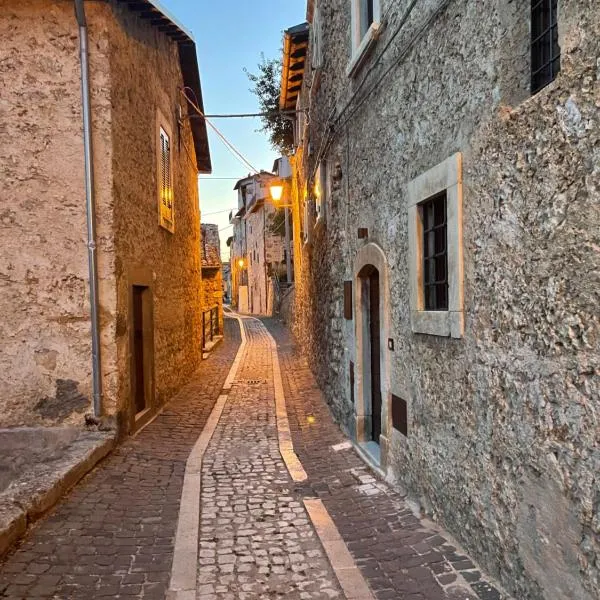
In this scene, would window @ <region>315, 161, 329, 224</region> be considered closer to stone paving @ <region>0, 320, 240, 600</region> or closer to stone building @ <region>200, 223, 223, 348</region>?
stone paving @ <region>0, 320, 240, 600</region>

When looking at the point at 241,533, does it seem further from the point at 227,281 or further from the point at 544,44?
the point at 227,281

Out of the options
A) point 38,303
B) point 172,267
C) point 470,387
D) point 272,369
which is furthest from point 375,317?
point 272,369

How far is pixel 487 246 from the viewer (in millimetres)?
3268

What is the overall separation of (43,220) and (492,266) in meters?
5.38

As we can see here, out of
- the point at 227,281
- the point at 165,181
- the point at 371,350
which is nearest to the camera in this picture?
the point at 371,350

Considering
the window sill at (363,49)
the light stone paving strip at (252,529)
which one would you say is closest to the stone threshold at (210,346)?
the light stone paving strip at (252,529)

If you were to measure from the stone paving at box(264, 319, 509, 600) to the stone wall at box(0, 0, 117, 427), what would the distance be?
304cm

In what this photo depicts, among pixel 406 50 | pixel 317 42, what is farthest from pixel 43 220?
pixel 317 42

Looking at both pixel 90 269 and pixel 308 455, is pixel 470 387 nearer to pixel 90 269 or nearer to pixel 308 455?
pixel 308 455

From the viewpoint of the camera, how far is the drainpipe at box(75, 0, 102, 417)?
245 inches

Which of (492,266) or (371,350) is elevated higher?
(492,266)

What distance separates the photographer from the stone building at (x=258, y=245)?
32219 millimetres

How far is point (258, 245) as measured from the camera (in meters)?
36.0

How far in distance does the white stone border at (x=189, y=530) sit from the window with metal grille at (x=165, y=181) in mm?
4026
